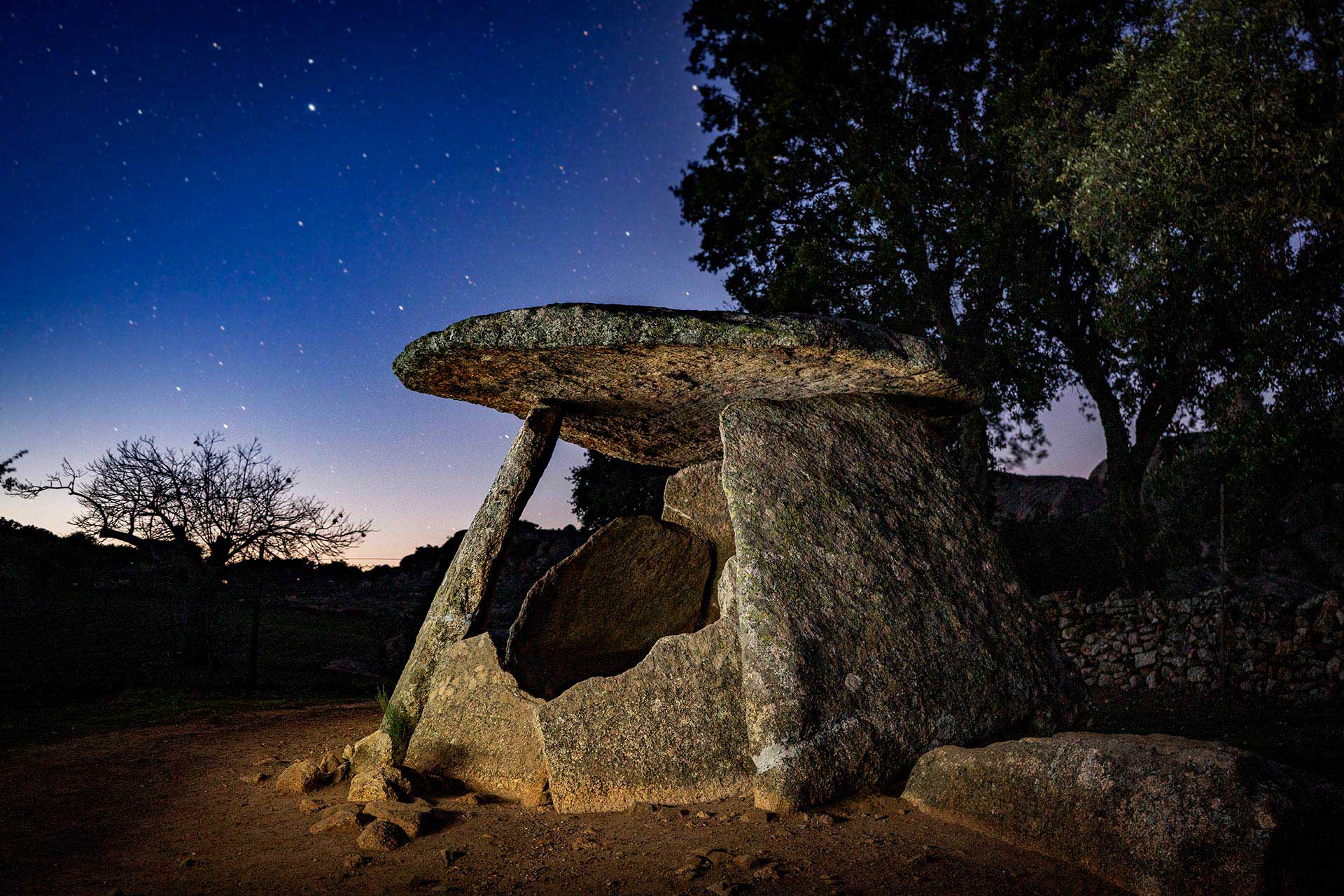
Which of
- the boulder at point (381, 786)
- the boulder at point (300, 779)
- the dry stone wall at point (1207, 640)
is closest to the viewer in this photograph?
the boulder at point (381, 786)

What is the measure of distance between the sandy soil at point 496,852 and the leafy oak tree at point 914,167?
10.2 meters

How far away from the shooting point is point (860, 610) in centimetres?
504

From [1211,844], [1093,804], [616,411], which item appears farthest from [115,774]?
[1211,844]

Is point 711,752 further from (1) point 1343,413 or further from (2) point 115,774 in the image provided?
(1) point 1343,413

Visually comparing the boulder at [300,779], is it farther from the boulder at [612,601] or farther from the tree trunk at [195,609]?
the tree trunk at [195,609]

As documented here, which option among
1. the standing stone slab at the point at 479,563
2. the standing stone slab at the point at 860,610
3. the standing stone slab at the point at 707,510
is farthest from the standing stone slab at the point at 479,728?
the standing stone slab at the point at 707,510

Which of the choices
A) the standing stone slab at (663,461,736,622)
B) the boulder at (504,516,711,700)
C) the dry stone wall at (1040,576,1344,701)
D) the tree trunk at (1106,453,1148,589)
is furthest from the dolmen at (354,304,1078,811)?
the tree trunk at (1106,453,1148,589)

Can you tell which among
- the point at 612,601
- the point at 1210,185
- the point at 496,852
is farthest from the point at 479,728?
the point at 1210,185

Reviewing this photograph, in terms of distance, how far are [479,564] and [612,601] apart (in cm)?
227

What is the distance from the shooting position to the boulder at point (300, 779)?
5688mm

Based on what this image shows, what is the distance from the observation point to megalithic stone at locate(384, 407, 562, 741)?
20.0ft

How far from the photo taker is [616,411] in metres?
7.29

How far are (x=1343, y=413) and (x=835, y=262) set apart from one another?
321 inches

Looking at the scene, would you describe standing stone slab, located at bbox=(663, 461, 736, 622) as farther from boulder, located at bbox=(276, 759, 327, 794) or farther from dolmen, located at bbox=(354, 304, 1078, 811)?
boulder, located at bbox=(276, 759, 327, 794)
